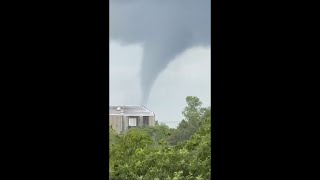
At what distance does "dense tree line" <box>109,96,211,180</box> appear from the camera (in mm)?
2195

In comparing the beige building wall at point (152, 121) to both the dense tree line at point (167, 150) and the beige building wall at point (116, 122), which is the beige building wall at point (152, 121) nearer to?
the dense tree line at point (167, 150)

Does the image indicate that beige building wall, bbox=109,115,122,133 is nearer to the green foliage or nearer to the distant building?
the distant building

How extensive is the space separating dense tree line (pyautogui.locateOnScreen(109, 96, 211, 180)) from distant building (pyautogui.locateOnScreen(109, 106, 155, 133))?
0.04m

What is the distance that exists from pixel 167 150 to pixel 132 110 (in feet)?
1.23

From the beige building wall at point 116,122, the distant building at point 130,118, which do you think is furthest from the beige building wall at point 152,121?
the beige building wall at point 116,122

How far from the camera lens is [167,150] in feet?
7.56

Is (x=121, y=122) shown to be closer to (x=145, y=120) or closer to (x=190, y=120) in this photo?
(x=145, y=120)

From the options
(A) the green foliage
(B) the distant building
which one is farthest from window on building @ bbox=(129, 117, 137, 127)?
(A) the green foliage

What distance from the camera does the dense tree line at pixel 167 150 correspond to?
2195 mm
